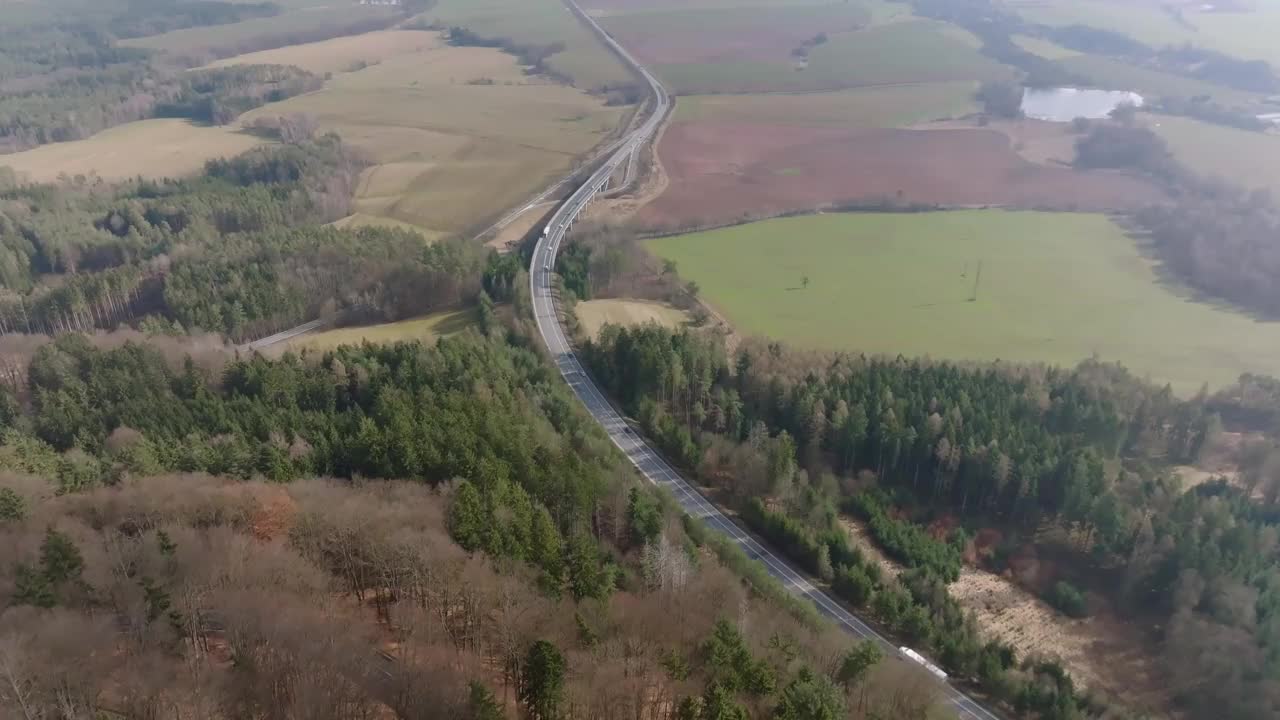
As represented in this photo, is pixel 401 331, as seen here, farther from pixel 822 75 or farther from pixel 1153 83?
pixel 1153 83

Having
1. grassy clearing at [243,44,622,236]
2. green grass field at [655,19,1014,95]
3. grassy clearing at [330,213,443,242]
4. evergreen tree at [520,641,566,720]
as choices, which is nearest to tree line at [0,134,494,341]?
grassy clearing at [330,213,443,242]

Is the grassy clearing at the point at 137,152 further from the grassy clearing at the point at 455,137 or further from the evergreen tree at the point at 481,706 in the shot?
the evergreen tree at the point at 481,706

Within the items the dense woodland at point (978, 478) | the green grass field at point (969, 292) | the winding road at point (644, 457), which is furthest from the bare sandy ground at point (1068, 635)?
the green grass field at point (969, 292)

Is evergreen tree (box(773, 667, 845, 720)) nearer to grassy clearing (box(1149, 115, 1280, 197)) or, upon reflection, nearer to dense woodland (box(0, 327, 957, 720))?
dense woodland (box(0, 327, 957, 720))

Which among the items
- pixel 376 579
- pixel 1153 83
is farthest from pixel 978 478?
pixel 1153 83

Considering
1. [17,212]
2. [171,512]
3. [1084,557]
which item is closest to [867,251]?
[1084,557]

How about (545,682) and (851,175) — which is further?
(851,175)

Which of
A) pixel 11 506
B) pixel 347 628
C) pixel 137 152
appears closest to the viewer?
pixel 347 628
